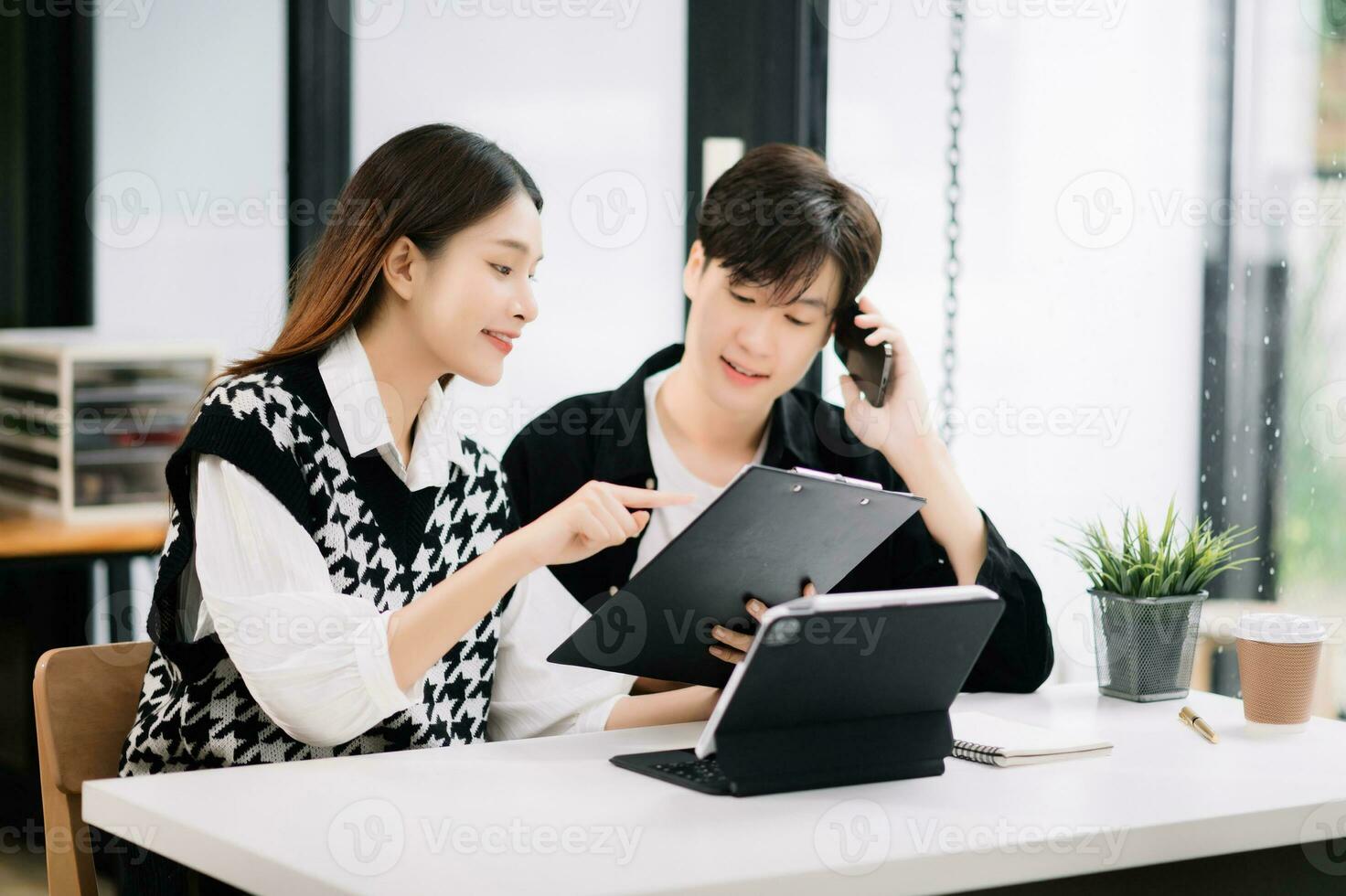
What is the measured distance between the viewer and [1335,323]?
285 cm

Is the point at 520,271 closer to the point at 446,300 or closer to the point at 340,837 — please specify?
the point at 446,300

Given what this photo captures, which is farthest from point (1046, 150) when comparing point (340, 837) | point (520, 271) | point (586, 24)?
point (340, 837)

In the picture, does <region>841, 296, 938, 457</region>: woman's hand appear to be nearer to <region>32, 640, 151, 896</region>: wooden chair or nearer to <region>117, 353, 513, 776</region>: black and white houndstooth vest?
<region>117, 353, 513, 776</region>: black and white houndstooth vest

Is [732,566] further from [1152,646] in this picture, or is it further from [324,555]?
[1152,646]

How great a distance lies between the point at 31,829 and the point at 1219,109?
302 centimetres

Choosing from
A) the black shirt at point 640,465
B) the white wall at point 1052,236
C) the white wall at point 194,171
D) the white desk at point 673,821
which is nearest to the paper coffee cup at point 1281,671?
the white desk at point 673,821

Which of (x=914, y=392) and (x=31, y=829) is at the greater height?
(x=914, y=392)

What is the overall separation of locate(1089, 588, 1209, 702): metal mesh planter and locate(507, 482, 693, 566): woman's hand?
730 millimetres

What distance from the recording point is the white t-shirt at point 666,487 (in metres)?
2.17

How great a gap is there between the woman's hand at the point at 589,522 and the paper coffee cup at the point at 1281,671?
29.9 inches

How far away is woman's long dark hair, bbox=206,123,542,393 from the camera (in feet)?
5.78

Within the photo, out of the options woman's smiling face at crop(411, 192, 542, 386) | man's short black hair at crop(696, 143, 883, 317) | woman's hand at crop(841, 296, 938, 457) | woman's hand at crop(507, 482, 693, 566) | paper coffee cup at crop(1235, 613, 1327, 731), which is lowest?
paper coffee cup at crop(1235, 613, 1327, 731)

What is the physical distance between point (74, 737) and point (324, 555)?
331mm

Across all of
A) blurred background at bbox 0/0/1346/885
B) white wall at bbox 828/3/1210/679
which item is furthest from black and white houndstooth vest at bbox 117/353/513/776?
white wall at bbox 828/3/1210/679
